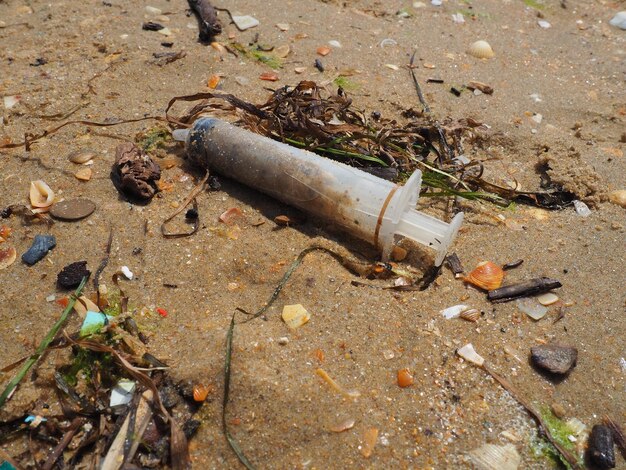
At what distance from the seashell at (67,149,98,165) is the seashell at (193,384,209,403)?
4.60ft

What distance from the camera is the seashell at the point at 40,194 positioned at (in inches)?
93.7

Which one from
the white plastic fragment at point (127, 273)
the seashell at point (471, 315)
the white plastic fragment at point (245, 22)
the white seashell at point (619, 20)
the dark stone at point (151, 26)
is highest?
the white seashell at point (619, 20)

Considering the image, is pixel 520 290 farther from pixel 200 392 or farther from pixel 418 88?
pixel 418 88

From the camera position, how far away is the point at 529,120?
125 inches

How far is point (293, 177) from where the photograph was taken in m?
2.37

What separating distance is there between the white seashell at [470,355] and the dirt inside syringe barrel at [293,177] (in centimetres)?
59

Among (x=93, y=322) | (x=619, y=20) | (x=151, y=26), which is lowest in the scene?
(x=93, y=322)

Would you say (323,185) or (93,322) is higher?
(323,185)

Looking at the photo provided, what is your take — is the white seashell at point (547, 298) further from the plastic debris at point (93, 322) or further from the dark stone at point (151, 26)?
the dark stone at point (151, 26)

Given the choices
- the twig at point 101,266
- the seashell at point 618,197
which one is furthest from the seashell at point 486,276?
the twig at point 101,266

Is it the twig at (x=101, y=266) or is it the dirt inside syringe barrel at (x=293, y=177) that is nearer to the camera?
the twig at (x=101, y=266)

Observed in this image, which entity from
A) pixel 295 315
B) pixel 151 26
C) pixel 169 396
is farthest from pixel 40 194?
pixel 151 26

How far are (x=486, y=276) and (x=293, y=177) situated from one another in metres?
0.94

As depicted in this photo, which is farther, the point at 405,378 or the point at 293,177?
the point at 293,177
